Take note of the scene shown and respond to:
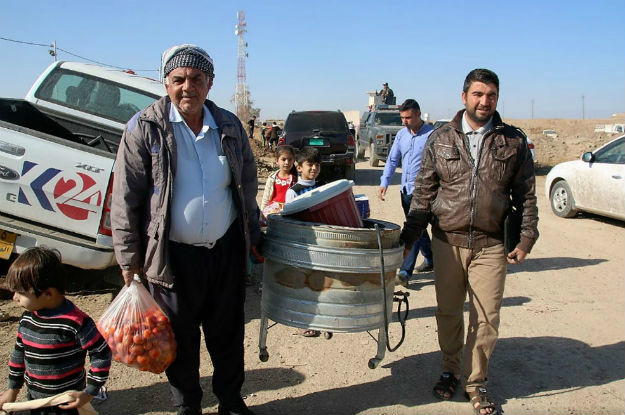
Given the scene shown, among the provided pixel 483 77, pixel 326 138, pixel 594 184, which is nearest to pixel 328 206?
pixel 483 77

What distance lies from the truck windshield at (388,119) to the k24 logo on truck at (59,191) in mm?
15628

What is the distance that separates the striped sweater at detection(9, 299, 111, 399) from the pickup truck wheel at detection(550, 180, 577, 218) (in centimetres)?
1002

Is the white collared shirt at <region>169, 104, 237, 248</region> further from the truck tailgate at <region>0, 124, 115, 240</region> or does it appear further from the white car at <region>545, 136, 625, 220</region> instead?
the white car at <region>545, 136, 625, 220</region>

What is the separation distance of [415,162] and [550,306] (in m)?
2.12

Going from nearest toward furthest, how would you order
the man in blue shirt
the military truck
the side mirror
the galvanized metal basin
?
the galvanized metal basin
the man in blue shirt
the side mirror
the military truck

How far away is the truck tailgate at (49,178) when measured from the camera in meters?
4.19

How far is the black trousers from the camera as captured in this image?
2.91m

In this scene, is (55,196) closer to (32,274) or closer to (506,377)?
(32,274)

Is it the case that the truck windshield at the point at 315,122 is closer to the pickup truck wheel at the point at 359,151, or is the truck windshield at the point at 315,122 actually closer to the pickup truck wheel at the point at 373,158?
the pickup truck wheel at the point at 373,158

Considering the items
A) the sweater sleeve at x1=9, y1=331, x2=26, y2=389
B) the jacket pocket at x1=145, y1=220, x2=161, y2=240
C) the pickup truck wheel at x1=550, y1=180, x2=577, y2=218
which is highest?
the jacket pocket at x1=145, y1=220, x2=161, y2=240

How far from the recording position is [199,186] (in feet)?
9.30

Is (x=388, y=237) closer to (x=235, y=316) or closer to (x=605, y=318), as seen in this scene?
(x=235, y=316)

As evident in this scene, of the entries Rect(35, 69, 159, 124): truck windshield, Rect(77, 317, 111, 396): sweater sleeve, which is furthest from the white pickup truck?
Rect(35, 69, 159, 124): truck windshield

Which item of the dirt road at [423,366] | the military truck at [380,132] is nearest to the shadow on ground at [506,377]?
the dirt road at [423,366]
